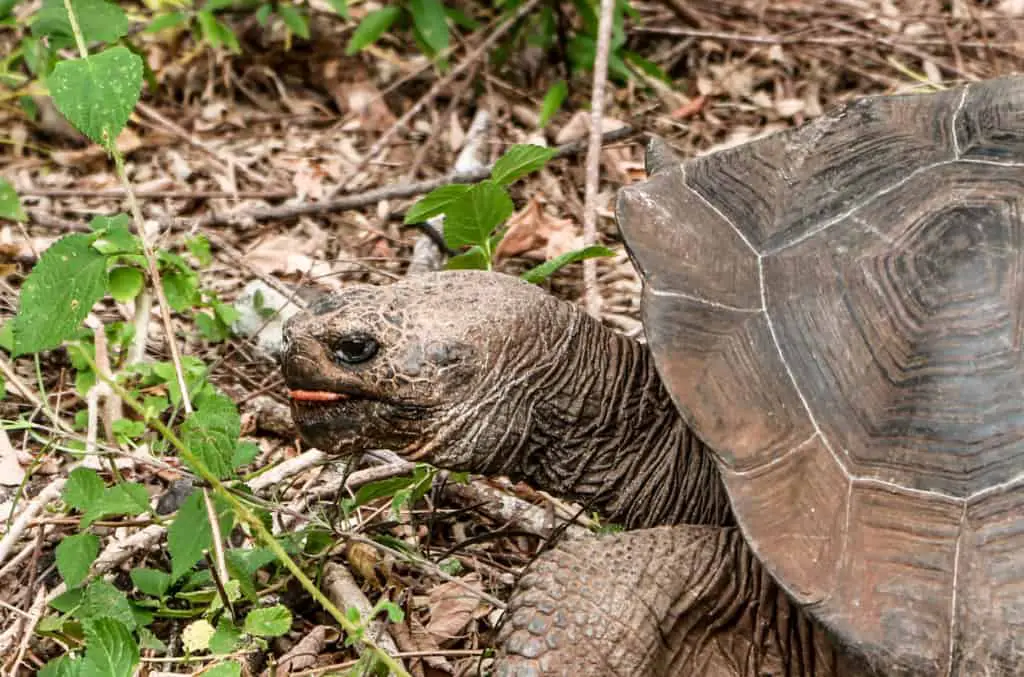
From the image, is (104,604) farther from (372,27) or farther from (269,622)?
(372,27)

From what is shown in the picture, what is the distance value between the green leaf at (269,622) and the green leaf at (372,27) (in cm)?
354

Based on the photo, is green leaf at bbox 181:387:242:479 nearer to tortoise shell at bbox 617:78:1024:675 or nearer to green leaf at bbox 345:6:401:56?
tortoise shell at bbox 617:78:1024:675

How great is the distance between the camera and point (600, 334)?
330cm

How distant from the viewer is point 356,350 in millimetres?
2951

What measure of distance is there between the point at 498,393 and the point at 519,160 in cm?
85

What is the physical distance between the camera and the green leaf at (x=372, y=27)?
5.66 meters

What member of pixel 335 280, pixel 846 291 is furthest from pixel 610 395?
pixel 335 280

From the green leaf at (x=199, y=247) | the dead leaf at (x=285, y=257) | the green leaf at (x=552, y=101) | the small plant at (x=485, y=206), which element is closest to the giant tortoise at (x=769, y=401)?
the small plant at (x=485, y=206)

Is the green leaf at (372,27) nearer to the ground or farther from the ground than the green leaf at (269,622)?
farther from the ground

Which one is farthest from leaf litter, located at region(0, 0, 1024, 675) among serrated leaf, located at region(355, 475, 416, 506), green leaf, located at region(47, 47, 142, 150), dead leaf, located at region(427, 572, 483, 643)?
green leaf, located at region(47, 47, 142, 150)

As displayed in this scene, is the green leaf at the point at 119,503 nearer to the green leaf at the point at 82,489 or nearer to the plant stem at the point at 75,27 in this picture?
the green leaf at the point at 82,489

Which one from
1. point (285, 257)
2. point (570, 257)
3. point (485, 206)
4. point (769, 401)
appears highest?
point (769, 401)

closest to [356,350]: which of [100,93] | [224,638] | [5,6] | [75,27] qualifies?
[224,638]

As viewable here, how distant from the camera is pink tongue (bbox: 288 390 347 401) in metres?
2.98
